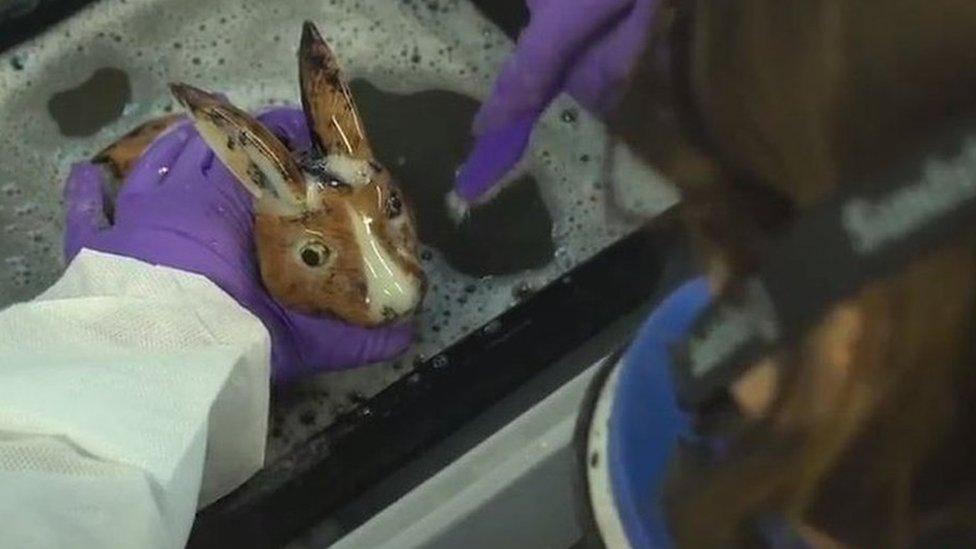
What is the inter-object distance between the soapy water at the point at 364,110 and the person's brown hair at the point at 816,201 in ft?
1.48

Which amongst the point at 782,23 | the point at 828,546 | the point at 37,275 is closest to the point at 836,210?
the point at 782,23

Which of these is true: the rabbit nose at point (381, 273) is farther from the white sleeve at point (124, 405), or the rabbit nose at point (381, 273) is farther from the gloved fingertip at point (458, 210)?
the gloved fingertip at point (458, 210)

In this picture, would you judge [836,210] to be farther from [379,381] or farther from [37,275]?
[37,275]

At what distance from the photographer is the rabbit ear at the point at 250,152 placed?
2.34ft

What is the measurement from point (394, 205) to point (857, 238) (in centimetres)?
45

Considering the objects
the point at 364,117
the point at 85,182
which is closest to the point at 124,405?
the point at 85,182

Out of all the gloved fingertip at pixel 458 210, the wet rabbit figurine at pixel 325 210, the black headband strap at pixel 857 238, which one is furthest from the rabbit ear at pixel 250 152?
the black headband strap at pixel 857 238

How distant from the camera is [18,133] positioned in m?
1.03

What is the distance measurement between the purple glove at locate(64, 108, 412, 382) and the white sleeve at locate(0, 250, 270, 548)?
0.02 metres

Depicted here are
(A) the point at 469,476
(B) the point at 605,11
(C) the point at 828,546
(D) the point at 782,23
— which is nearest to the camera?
(D) the point at 782,23

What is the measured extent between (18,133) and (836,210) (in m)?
0.79

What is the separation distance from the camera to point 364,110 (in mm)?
1020

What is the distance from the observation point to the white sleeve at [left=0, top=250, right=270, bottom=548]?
2.20ft

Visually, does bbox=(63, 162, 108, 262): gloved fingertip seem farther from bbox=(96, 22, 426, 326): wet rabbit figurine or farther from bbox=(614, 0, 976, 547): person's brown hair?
bbox=(614, 0, 976, 547): person's brown hair
